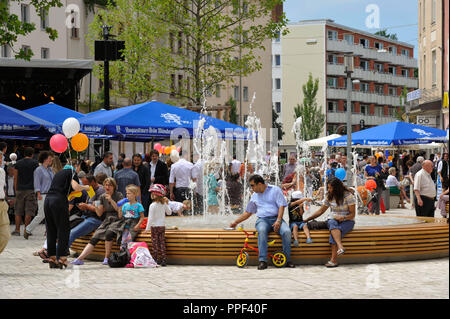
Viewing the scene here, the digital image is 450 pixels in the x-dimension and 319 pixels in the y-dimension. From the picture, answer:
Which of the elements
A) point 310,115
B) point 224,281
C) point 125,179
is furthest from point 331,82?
point 224,281

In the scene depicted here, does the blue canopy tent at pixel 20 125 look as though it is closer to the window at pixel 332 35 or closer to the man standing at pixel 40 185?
the man standing at pixel 40 185

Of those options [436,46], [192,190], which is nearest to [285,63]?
[436,46]

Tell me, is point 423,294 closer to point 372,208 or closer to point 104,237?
point 104,237

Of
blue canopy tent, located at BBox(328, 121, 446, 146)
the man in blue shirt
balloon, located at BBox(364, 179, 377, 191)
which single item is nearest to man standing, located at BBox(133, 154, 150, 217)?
the man in blue shirt

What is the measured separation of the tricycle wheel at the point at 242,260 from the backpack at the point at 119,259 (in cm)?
168

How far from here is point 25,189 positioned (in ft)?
59.9

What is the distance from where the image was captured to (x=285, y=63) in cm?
10238

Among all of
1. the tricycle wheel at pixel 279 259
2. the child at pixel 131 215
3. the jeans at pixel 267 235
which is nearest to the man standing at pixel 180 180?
the child at pixel 131 215

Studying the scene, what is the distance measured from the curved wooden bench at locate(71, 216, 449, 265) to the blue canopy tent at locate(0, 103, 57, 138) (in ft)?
24.6

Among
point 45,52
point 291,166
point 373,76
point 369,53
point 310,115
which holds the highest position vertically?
→ point 369,53

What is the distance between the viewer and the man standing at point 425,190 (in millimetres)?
16016

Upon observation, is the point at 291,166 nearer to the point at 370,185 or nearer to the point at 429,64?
the point at 370,185

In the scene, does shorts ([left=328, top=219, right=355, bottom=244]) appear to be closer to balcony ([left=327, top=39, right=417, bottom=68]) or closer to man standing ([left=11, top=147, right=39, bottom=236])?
man standing ([left=11, top=147, right=39, bottom=236])

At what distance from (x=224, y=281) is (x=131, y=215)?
110 inches
